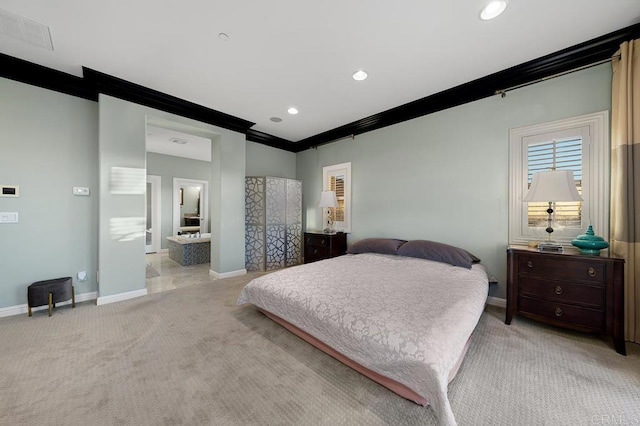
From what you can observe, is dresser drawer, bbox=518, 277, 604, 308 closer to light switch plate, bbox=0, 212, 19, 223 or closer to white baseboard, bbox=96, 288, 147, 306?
white baseboard, bbox=96, 288, 147, 306

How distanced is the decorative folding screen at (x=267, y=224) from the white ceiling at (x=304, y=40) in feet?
6.39

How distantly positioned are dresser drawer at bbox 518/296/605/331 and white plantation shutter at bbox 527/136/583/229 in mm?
891

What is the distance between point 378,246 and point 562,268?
192 cm

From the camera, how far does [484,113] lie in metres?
3.00

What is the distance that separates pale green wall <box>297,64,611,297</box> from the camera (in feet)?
8.44

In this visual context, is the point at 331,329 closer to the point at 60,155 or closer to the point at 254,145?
the point at 60,155

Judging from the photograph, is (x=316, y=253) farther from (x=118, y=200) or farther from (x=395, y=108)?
(x=118, y=200)

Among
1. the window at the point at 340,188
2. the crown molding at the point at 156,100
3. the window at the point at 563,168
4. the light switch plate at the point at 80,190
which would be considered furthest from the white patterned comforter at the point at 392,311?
the crown molding at the point at 156,100

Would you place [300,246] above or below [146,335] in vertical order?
above

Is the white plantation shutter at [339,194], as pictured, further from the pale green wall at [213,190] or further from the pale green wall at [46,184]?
Answer: the pale green wall at [46,184]

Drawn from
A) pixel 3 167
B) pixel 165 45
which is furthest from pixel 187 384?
pixel 3 167

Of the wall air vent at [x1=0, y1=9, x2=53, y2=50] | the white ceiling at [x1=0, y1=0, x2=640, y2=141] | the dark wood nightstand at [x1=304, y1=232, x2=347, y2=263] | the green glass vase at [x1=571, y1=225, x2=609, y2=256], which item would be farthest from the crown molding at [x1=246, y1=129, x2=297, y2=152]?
the green glass vase at [x1=571, y1=225, x2=609, y2=256]

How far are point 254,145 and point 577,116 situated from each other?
15.7ft

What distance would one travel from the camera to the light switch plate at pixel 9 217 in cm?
262
